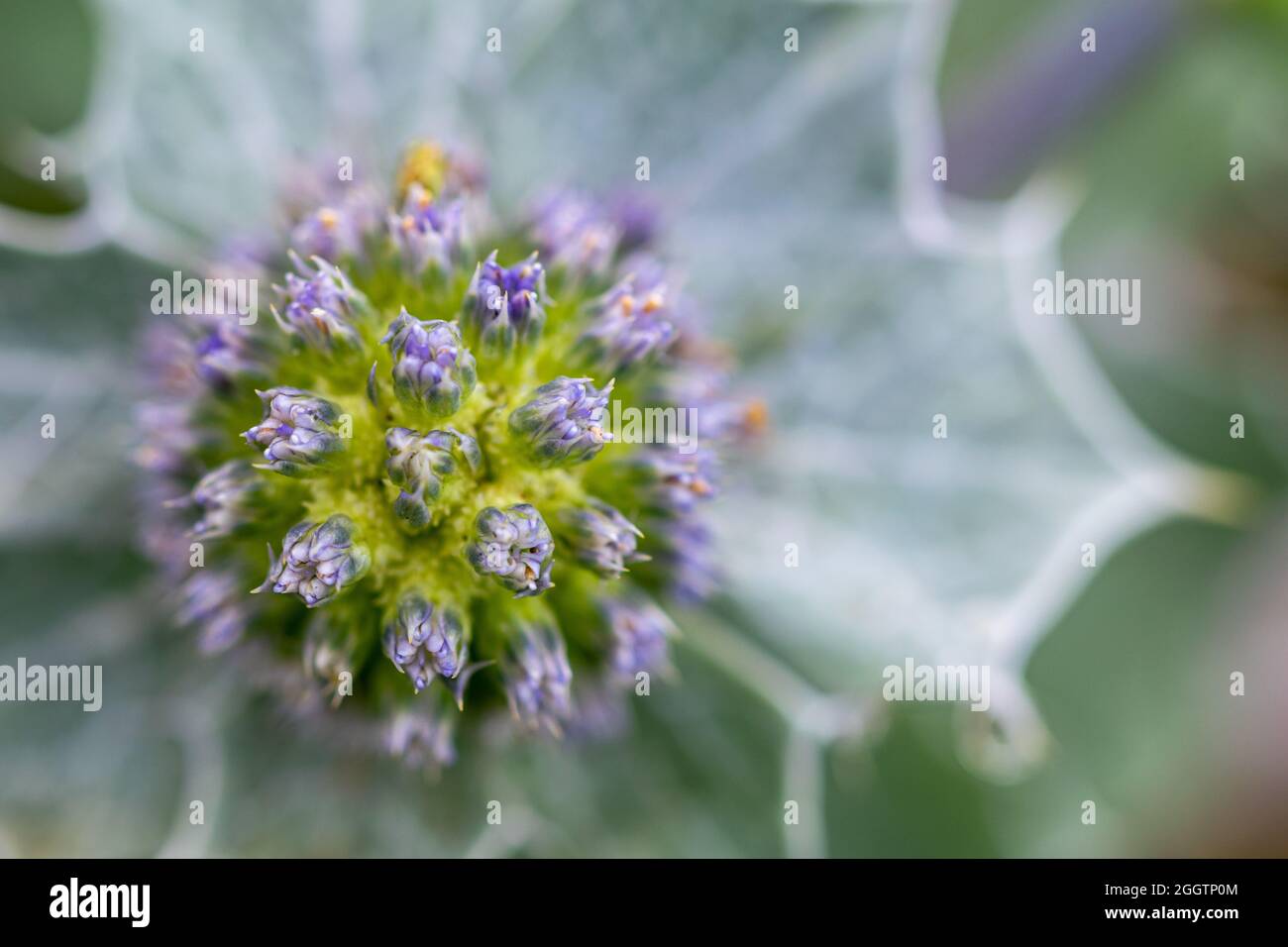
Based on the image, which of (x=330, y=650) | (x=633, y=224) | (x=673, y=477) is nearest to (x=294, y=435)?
(x=330, y=650)

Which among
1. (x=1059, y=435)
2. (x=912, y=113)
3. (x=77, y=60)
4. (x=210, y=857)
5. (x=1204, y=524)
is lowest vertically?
(x=210, y=857)

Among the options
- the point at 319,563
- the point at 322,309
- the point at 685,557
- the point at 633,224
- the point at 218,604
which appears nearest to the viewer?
the point at 319,563

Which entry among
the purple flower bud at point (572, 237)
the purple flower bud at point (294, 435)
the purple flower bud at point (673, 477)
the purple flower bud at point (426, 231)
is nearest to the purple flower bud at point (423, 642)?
the purple flower bud at point (294, 435)

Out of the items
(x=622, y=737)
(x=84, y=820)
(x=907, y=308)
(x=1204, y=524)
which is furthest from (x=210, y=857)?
(x=1204, y=524)

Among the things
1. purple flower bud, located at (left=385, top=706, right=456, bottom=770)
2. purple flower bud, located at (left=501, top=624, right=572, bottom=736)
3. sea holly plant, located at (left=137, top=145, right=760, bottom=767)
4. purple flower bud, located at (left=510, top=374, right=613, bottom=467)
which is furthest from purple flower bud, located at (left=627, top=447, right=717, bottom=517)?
purple flower bud, located at (left=385, top=706, right=456, bottom=770)

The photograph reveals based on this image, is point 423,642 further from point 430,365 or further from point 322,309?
point 322,309

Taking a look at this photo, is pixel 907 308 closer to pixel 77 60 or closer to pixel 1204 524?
pixel 1204 524
